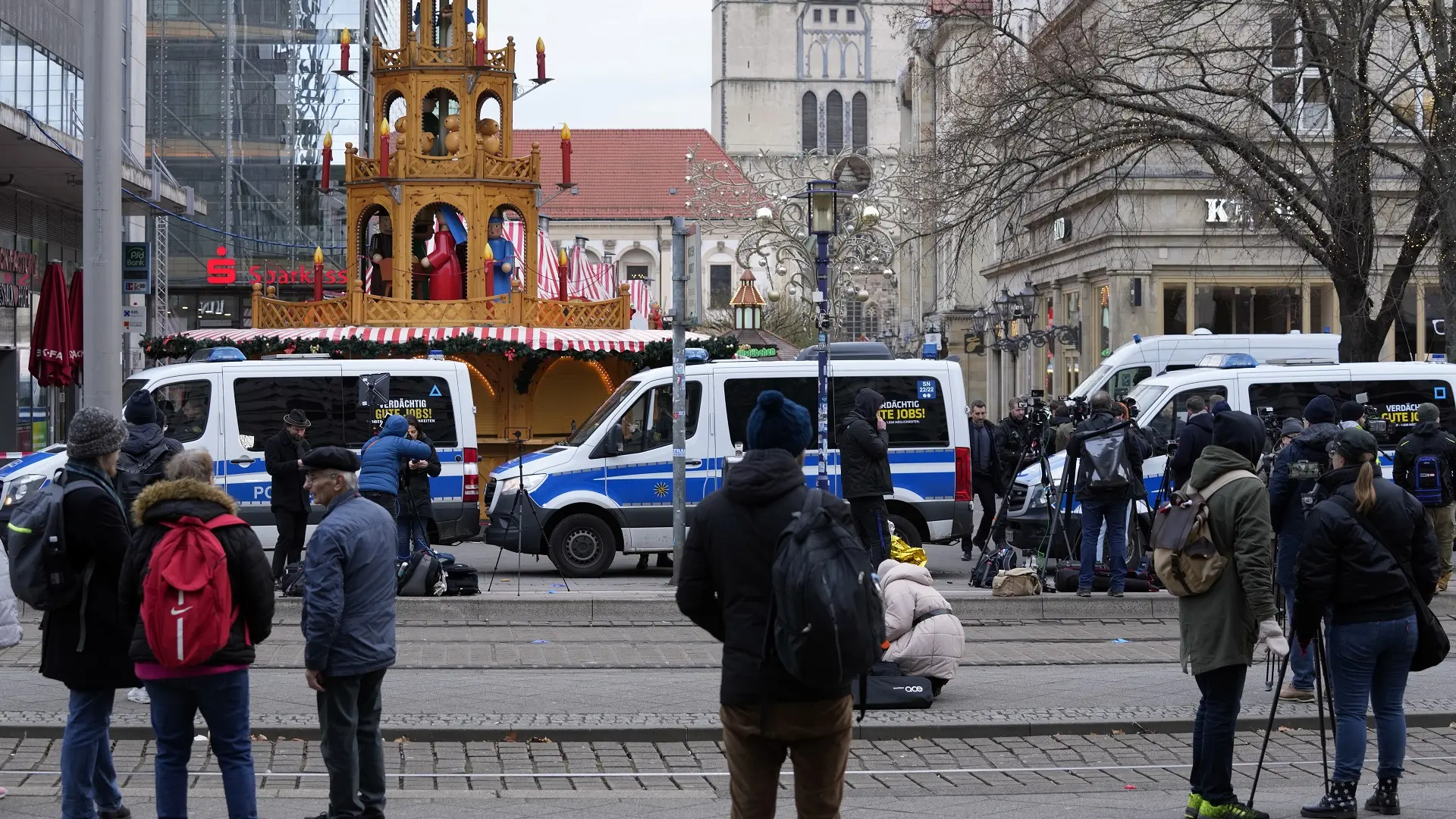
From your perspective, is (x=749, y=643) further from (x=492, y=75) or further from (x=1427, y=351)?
(x=1427, y=351)

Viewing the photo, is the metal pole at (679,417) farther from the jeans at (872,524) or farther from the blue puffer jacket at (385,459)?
the blue puffer jacket at (385,459)

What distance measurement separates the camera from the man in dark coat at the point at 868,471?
1492 centimetres

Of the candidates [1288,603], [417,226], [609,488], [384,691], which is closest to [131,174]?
[417,226]

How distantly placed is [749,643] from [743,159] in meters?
118

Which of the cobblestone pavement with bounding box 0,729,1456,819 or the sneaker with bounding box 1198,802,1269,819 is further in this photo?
the cobblestone pavement with bounding box 0,729,1456,819

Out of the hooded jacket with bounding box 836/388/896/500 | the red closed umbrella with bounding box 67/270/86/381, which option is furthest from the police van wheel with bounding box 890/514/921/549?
the red closed umbrella with bounding box 67/270/86/381

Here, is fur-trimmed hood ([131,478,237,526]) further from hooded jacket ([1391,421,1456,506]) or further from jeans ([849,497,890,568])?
hooded jacket ([1391,421,1456,506])

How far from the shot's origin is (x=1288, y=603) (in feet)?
35.4

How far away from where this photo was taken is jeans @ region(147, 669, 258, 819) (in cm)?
657

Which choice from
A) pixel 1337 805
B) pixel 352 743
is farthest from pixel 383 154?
pixel 1337 805

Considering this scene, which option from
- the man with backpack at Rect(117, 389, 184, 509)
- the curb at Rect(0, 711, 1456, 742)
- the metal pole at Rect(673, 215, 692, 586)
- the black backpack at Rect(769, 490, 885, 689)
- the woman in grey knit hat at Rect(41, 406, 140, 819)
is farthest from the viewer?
the metal pole at Rect(673, 215, 692, 586)

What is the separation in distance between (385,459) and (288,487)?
134 centimetres

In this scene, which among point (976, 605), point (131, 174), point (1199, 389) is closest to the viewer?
point (976, 605)

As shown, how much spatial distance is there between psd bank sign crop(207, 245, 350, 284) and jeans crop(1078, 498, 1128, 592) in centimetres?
3230
